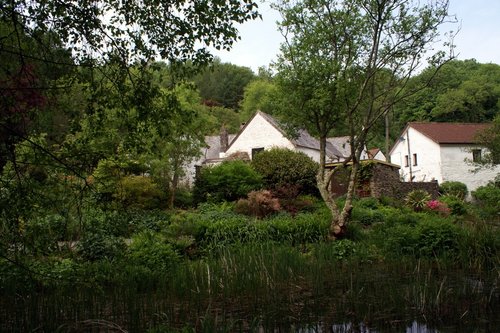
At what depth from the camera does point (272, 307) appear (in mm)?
5688

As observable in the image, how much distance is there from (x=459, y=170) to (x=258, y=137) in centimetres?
1748

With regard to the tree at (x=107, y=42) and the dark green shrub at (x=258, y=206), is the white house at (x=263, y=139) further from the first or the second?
the tree at (x=107, y=42)

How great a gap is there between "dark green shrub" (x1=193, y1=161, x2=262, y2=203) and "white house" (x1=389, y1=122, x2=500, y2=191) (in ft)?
74.2

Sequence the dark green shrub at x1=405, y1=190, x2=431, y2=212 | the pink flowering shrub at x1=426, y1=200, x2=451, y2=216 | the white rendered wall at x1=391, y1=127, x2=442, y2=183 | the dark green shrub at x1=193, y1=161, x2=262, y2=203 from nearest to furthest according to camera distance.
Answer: the pink flowering shrub at x1=426, y1=200, x2=451, y2=216
the dark green shrub at x1=193, y1=161, x2=262, y2=203
the dark green shrub at x1=405, y1=190, x2=431, y2=212
the white rendered wall at x1=391, y1=127, x2=442, y2=183

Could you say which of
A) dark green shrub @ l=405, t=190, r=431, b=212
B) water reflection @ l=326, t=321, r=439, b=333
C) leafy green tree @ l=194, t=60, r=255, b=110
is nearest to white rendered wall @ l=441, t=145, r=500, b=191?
dark green shrub @ l=405, t=190, r=431, b=212

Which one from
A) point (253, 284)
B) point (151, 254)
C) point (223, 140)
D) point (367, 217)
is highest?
point (223, 140)

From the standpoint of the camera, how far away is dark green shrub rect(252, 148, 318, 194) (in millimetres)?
22156

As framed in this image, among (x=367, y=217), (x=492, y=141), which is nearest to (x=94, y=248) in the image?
(x=367, y=217)

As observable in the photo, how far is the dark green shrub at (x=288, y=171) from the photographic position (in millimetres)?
22156

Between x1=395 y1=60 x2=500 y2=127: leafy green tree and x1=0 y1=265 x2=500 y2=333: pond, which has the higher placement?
x1=395 y1=60 x2=500 y2=127: leafy green tree

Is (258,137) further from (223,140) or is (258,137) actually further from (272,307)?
(272,307)

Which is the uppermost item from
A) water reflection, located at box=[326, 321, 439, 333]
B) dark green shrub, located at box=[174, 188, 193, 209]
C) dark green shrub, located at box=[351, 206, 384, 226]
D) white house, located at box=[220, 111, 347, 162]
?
white house, located at box=[220, 111, 347, 162]

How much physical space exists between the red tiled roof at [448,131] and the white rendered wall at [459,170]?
0.69m

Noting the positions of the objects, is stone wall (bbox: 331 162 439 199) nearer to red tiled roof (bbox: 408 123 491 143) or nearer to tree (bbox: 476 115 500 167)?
tree (bbox: 476 115 500 167)
